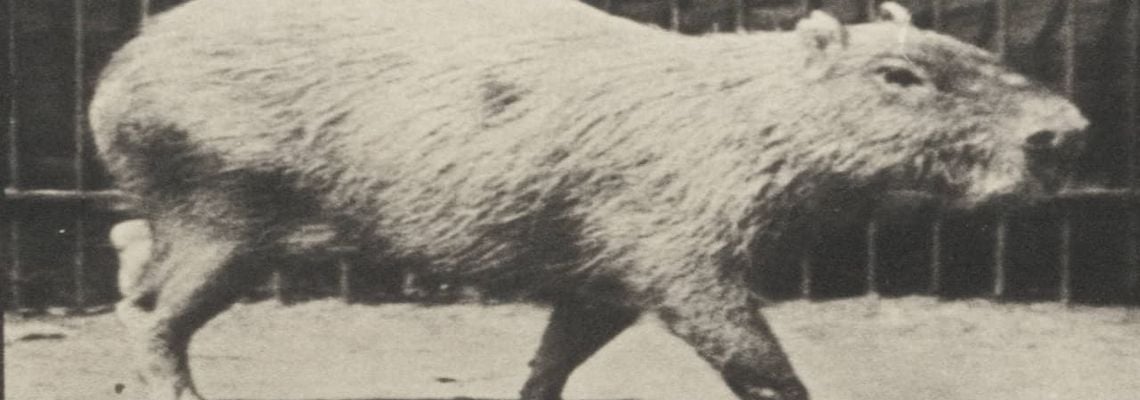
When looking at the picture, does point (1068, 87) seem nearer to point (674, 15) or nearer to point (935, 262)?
point (935, 262)

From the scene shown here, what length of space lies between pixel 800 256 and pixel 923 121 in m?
0.34

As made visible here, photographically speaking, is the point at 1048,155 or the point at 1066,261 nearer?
the point at 1048,155

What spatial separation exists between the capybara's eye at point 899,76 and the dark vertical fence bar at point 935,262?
0.54 m

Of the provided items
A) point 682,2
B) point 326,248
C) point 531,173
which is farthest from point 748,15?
point 326,248

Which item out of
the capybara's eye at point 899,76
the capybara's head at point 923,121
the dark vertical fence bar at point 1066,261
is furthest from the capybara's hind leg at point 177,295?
the dark vertical fence bar at point 1066,261

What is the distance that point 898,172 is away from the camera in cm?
309

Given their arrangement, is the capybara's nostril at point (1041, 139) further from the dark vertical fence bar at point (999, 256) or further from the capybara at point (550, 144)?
the dark vertical fence bar at point (999, 256)

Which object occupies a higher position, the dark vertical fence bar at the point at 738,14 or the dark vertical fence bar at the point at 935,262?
the dark vertical fence bar at the point at 738,14

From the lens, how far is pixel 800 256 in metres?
3.28

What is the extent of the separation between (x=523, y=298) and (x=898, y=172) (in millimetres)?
661

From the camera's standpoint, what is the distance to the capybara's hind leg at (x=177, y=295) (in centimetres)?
322

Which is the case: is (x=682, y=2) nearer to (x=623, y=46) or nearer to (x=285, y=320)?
(x=623, y=46)

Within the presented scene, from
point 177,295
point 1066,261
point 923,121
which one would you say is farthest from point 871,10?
point 177,295

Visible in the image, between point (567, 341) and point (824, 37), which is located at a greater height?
point (824, 37)
